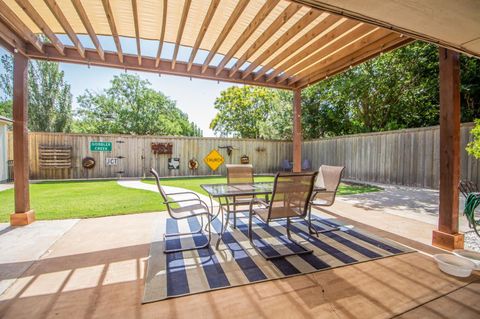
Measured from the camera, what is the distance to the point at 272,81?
186 inches

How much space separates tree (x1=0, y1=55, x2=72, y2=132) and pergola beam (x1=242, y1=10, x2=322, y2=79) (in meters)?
16.9

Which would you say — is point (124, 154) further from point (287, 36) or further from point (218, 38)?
point (287, 36)

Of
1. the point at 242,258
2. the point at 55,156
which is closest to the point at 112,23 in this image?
the point at 242,258

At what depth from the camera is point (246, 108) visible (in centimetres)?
1944

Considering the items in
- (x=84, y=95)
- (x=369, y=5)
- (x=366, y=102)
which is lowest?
(x=369, y=5)

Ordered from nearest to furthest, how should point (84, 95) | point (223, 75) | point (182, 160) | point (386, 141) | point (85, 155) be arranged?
point (223, 75), point (386, 141), point (85, 155), point (182, 160), point (84, 95)

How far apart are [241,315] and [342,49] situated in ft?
12.0

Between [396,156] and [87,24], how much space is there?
8.83m

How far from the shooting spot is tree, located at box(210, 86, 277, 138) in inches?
744

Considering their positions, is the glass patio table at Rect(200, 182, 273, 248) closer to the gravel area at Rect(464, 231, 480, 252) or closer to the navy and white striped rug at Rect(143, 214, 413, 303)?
the navy and white striped rug at Rect(143, 214, 413, 303)

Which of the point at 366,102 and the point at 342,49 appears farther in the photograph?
the point at 366,102

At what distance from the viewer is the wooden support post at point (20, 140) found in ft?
11.0

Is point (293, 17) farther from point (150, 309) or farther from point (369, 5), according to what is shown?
point (150, 309)

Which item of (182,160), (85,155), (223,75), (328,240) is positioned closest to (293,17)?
(223,75)
